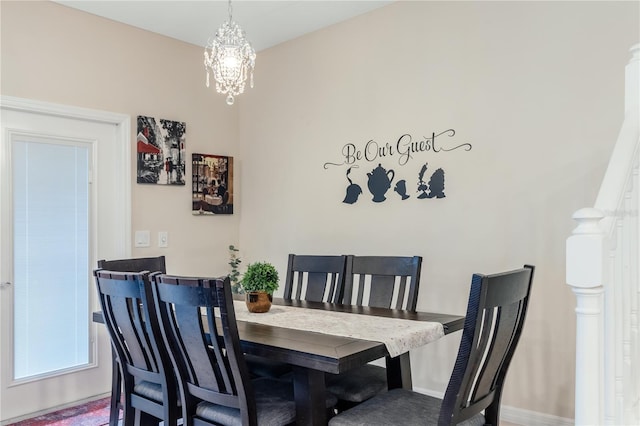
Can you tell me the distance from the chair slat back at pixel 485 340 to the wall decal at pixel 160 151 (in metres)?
3.00

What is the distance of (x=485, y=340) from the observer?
1.58 m

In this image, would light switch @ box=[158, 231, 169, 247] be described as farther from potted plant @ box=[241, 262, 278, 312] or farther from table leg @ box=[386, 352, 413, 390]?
table leg @ box=[386, 352, 413, 390]

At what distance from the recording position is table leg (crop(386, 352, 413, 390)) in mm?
2222

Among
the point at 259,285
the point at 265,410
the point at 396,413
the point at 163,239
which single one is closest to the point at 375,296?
the point at 259,285

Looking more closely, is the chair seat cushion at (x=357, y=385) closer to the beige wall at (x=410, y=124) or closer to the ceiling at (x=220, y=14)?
the beige wall at (x=410, y=124)

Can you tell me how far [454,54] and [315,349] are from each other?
2.29 metres

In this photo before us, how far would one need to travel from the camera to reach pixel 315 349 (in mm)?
1687

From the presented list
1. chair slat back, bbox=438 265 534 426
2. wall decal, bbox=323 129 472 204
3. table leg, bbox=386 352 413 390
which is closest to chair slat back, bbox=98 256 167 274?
wall decal, bbox=323 129 472 204

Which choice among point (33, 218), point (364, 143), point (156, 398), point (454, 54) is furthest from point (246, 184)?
point (156, 398)

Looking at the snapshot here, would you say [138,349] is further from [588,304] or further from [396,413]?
[588,304]

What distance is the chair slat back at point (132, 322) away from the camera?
6.48 ft

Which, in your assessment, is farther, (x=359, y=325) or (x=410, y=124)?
(x=410, y=124)

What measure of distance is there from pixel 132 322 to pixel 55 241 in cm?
165

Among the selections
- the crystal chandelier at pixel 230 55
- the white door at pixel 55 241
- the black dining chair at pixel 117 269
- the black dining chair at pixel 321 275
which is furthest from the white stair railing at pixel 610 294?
the white door at pixel 55 241
